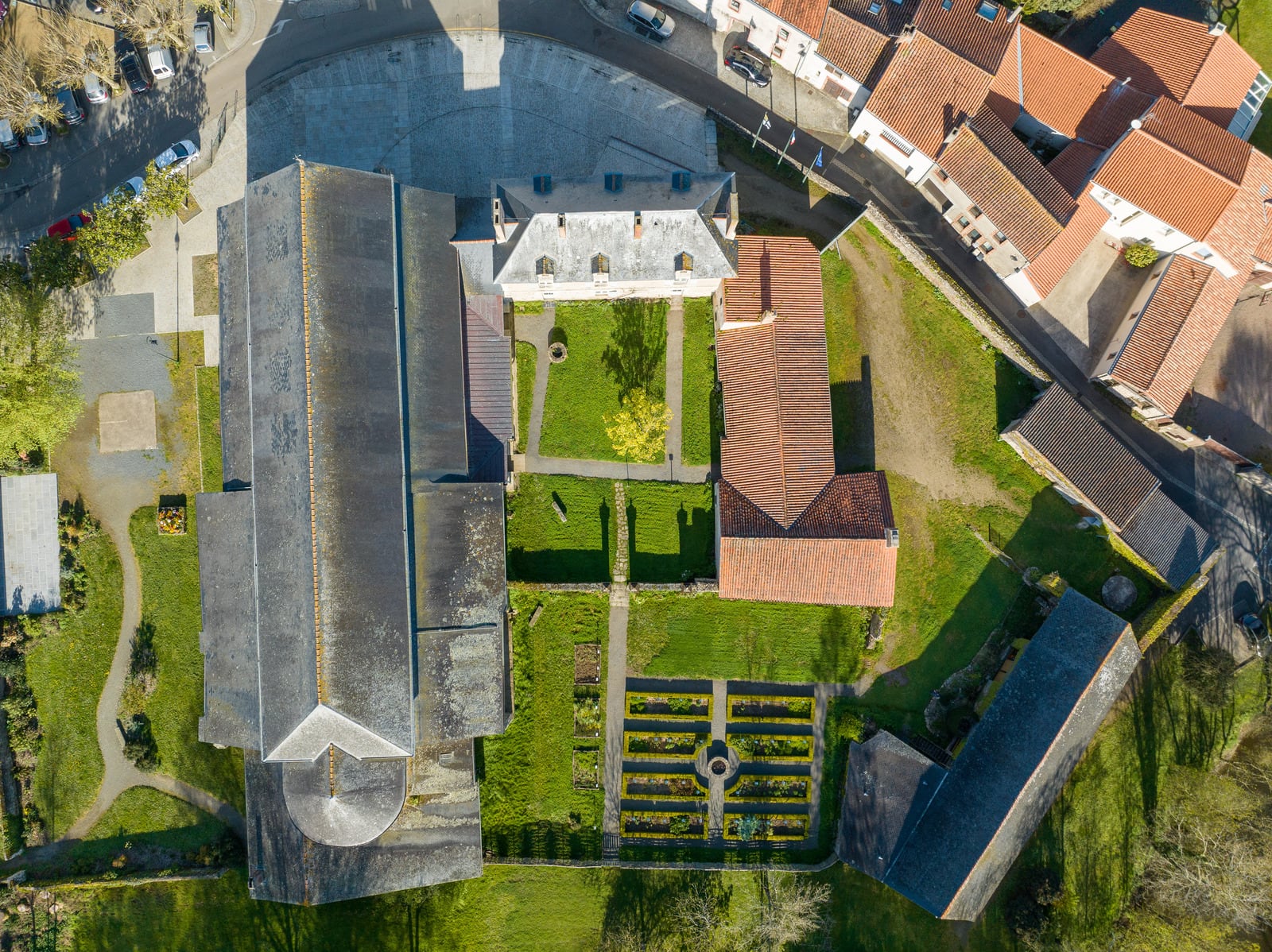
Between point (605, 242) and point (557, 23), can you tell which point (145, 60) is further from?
point (605, 242)

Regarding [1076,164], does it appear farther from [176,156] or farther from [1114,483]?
[176,156]

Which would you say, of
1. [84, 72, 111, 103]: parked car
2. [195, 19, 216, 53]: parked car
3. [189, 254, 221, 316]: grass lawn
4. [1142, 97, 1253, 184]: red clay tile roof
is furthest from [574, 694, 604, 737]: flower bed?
[84, 72, 111, 103]: parked car

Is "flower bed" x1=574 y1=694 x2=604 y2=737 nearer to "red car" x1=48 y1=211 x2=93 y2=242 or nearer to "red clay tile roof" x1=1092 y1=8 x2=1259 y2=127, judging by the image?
"red car" x1=48 y1=211 x2=93 y2=242

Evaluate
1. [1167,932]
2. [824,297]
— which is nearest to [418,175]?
[824,297]

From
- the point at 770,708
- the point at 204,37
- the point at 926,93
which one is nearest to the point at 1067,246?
the point at 926,93

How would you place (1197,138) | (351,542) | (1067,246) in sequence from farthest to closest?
(1067,246)
(1197,138)
(351,542)

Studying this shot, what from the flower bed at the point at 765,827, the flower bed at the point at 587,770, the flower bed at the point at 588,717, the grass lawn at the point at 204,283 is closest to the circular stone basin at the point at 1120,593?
the flower bed at the point at 765,827

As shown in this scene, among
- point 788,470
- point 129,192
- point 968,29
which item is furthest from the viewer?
point 129,192
